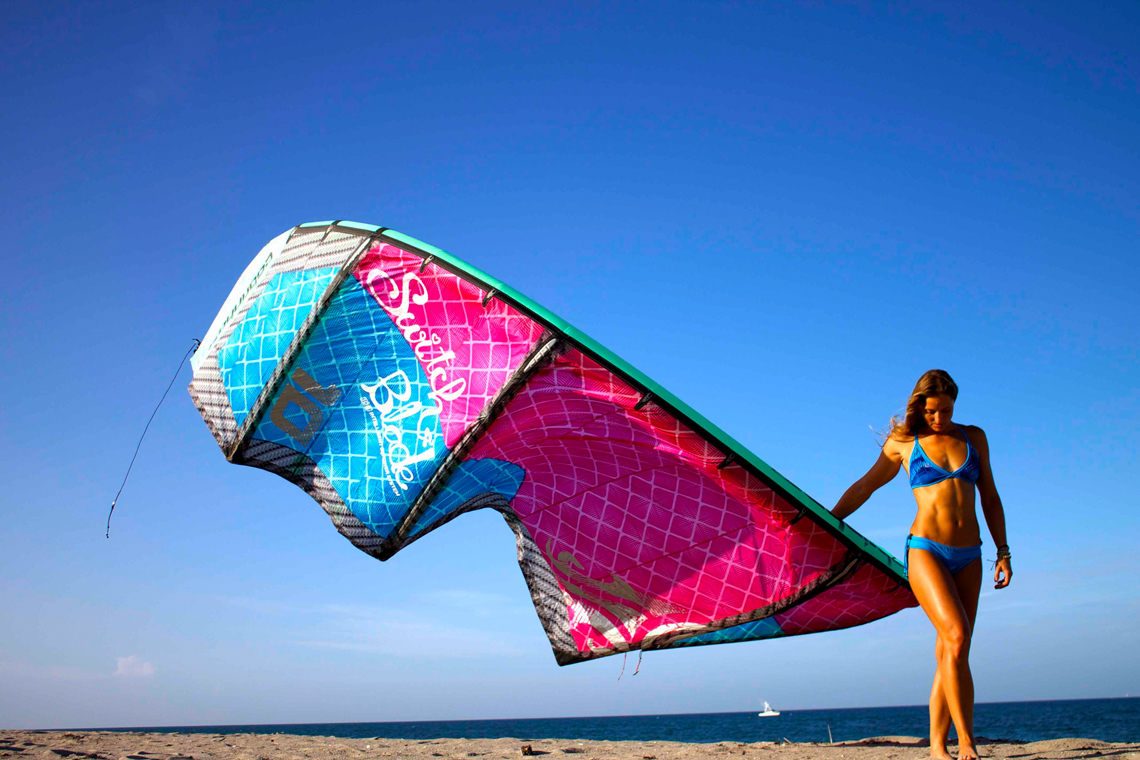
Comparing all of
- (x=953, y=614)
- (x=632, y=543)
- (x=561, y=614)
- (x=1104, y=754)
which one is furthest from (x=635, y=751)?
(x=953, y=614)

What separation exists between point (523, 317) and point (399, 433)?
146 cm

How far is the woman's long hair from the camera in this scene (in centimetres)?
372

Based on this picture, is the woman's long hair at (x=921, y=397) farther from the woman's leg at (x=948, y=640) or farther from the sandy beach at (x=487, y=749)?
the sandy beach at (x=487, y=749)

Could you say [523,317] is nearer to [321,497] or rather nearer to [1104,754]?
[321,497]

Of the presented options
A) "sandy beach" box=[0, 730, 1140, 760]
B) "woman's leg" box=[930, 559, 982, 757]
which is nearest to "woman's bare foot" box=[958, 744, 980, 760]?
"woman's leg" box=[930, 559, 982, 757]

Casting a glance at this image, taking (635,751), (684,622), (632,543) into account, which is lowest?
(635,751)

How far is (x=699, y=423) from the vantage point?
414cm

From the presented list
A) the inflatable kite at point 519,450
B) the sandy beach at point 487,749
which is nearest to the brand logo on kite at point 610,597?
the inflatable kite at point 519,450

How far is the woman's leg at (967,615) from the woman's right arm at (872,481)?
0.61 m

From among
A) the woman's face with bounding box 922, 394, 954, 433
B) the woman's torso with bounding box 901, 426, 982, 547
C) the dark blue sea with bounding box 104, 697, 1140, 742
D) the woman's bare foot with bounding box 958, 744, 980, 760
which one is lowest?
the dark blue sea with bounding box 104, 697, 1140, 742

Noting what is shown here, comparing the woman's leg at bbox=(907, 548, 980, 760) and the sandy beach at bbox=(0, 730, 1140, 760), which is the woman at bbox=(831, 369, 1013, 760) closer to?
the woman's leg at bbox=(907, 548, 980, 760)

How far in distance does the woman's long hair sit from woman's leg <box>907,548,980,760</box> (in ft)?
1.99

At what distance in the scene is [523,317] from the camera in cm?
439

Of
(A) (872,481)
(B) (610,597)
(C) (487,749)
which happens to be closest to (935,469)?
(A) (872,481)
